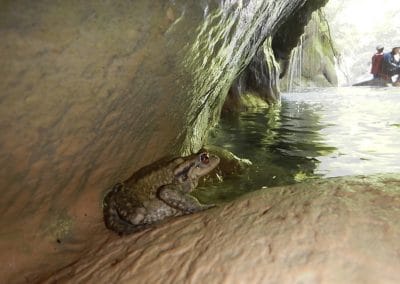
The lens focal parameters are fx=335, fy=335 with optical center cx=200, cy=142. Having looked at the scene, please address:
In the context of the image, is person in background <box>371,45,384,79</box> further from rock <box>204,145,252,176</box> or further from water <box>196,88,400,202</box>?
rock <box>204,145,252,176</box>

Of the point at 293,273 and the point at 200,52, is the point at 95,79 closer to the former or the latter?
the point at 200,52

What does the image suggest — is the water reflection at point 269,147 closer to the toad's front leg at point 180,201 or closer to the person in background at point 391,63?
the toad's front leg at point 180,201

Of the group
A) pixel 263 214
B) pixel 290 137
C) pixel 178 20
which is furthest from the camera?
pixel 290 137

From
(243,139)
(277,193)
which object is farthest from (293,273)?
(243,139)

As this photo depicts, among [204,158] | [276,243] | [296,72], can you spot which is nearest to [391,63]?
[296,72]

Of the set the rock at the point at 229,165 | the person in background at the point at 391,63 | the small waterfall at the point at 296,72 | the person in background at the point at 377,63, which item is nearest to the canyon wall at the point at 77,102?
the rock at the point at 229,165

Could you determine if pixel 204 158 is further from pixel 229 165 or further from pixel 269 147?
pixel 269 147

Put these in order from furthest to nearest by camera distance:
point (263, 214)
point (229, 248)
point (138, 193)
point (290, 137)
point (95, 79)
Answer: point (290, 137) < point (138, 193) < point (95, 79) < point (263, 214) < point (229, 248)
